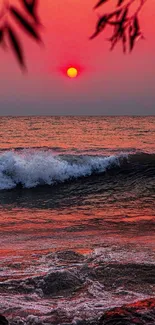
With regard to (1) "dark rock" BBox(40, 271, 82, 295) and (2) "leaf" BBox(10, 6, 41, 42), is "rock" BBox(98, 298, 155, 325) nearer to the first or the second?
(1) "dark rock" BBox(40, 271, 82, 295)

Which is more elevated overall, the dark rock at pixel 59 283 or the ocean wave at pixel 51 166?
the ocean wave at pixel 51 166

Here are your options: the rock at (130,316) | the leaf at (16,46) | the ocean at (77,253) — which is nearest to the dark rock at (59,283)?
the ocean at (77,253)

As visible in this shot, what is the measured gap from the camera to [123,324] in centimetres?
421

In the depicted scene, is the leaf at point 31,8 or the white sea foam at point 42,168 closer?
the leaf at point 31,8

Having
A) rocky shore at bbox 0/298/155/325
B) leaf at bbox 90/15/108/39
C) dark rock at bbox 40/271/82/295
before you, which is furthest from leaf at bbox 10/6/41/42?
dark rock at bbox 40/271/82/295

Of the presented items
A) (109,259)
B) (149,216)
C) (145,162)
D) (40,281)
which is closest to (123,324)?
(40,281)

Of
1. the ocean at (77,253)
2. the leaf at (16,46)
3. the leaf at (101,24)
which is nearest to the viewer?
the leaf at (16,46)

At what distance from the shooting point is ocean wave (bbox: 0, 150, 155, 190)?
18.3 metres

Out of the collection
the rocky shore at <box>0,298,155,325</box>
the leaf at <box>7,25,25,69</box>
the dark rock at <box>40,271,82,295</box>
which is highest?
the leaf at <box>7,25,25,69</box>

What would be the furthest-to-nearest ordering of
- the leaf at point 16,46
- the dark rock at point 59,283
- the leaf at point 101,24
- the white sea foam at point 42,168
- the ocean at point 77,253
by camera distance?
1. the white sea foam at point 42,168
2. the dark rock at point 59,283
3. the ocean at point 77,253
4. the leaf at point 101,24
5. the leaf at point 16,46

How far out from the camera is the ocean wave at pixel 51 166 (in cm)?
1834

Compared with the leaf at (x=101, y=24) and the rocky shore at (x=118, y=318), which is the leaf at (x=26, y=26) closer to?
the leaf at (x=101, y=24)

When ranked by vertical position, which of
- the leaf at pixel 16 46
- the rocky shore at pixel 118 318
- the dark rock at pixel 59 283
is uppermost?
the leaf at pixel 16 46

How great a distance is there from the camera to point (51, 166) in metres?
19.9
